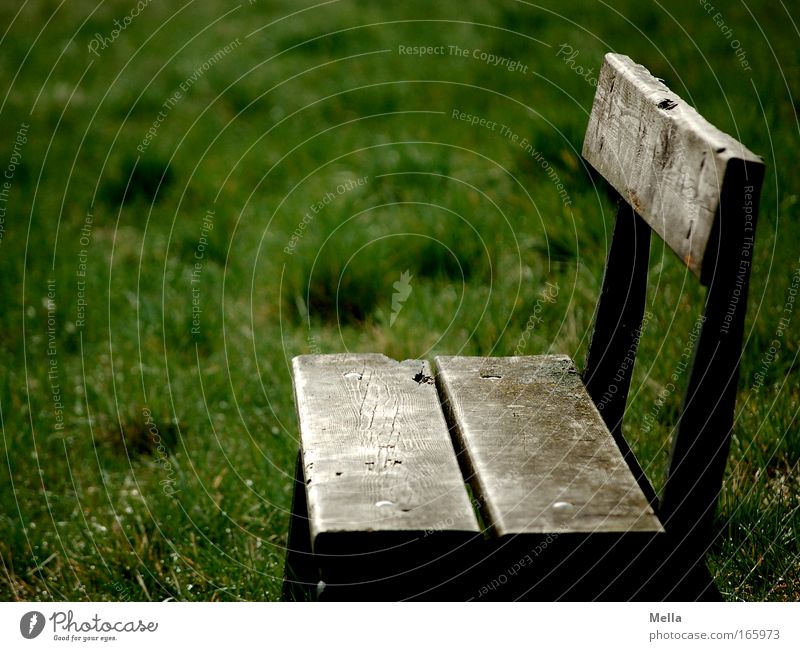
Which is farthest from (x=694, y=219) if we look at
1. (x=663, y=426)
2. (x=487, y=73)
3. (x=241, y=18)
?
(x=241, y=18)

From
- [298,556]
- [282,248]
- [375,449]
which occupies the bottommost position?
[298,556]

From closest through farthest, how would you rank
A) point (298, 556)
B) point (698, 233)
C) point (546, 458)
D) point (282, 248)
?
point (698, 233) → point (546, 458) → point (298, 556) → point (282, 248)

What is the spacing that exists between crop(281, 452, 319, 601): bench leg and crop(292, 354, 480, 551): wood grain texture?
24cm

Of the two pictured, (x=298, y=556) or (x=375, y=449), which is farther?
(x=298, y=556)

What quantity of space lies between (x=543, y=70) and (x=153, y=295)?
221cm

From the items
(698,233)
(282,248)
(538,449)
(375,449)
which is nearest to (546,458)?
(538,449)

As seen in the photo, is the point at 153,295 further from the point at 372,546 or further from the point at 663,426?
the point at 372,546

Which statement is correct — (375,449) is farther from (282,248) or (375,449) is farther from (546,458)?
(282,248)

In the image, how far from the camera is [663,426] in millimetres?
2311

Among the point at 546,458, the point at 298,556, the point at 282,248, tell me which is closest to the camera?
the point at 546,458

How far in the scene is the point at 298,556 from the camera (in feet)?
6.47

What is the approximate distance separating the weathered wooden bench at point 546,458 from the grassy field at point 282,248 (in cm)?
52

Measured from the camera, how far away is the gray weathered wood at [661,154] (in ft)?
4.67

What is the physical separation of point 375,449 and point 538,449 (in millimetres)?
281
